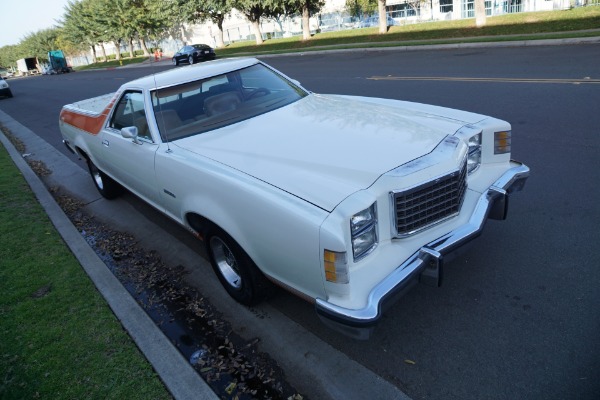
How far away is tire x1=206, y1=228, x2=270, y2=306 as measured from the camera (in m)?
3.05

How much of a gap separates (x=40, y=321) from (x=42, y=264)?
3.70 ft

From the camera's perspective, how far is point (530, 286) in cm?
312

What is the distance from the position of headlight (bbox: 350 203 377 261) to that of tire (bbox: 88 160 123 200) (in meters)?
4.36

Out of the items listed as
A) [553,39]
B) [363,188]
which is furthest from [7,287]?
[553,39]

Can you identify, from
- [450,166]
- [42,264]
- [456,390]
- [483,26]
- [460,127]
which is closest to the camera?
[456,390]

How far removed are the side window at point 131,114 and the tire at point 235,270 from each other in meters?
1.26

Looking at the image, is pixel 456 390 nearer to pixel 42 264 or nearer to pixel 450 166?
pixel 450 166

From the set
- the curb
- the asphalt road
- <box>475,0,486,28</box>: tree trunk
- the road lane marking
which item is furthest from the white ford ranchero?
<box>475,0,486,28</box>: tree trunk

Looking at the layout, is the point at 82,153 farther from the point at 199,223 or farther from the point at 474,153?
the point at 474,153

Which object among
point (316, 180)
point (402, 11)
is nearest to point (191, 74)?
point (316, 180)

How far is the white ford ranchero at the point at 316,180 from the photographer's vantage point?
2.40 meters

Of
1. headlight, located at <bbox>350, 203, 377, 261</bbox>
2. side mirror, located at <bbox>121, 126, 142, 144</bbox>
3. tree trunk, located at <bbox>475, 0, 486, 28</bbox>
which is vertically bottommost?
headlight, located at <bbox>350, 203, 377, 261</bbox>

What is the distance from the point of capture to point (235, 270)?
342 cm

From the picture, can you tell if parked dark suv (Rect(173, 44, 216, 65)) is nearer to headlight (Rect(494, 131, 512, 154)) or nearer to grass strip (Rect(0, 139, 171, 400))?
grass strip (Rect(0, 139, 171, 400))
